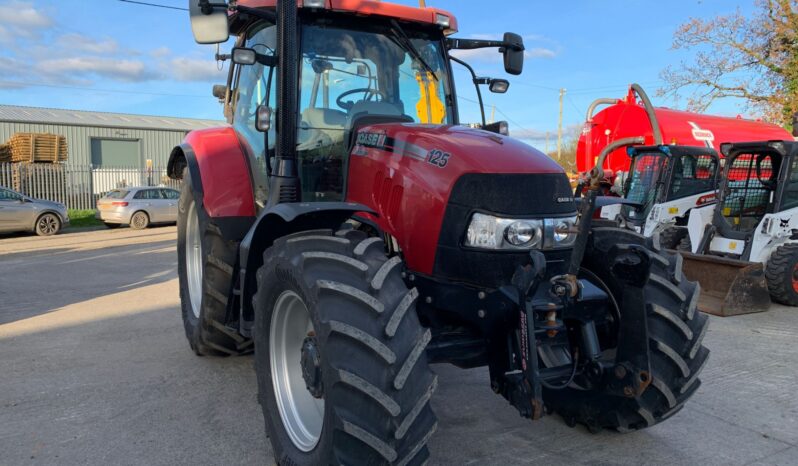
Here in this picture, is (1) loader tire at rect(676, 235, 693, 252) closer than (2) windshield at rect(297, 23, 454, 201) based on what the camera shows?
No

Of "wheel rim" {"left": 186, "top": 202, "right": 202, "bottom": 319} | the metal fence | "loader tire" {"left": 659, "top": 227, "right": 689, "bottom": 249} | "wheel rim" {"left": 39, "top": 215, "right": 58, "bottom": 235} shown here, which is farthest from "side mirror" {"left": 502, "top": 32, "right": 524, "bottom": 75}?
the metal fence

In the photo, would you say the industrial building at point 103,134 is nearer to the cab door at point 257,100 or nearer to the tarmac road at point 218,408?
the tarmac road at point 218,408

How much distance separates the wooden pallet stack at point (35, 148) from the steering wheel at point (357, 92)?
2075 cm

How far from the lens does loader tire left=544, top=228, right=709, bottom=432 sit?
311 cm

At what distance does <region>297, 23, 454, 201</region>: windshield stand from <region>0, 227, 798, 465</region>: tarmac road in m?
1.54

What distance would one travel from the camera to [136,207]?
18750 mm

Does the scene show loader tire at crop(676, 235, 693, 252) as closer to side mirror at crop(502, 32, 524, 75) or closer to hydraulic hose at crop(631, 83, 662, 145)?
hydraulic hose at crop(631, 83, 662, 145)

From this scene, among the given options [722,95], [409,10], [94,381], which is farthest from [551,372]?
[722,95]

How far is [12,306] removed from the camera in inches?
283

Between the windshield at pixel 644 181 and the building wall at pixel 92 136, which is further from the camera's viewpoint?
the building wall at pixel 92 136

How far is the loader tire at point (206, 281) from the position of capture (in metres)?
4.16

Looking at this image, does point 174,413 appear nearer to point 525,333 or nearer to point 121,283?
point 525,333

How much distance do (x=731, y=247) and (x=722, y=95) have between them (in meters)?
15.2

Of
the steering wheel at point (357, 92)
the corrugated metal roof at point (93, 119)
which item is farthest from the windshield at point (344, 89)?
the corrugated metal roof at point (93, 119)
